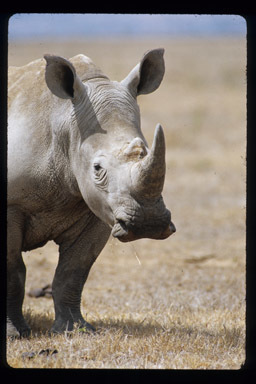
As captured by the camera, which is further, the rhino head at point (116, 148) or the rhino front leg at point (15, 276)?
the rhino front leg at point (15, 276)

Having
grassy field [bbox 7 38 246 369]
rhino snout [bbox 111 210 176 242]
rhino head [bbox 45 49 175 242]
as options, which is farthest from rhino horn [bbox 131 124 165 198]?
grassy field [bbox 7 38 246 369]

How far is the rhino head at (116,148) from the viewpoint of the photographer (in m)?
5.17

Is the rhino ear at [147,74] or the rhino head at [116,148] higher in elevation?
the rhino ear at [147,74]

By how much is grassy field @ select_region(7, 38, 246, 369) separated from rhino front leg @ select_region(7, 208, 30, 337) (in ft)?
0.68

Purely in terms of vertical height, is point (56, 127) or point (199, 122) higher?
point (199, 122)

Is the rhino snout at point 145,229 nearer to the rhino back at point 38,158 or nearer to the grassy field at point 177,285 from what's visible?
the grassy field at point 177,285

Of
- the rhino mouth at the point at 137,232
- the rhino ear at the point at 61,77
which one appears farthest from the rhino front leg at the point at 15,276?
the rhino mouth at the point at 137,232

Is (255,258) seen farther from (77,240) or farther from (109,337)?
(77,240)

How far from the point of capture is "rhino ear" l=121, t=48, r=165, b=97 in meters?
6.13

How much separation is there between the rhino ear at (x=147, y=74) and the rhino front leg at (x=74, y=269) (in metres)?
1.21

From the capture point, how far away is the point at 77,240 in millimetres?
6570

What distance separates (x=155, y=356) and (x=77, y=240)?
152cm

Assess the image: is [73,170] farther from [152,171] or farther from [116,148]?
[152,171]
